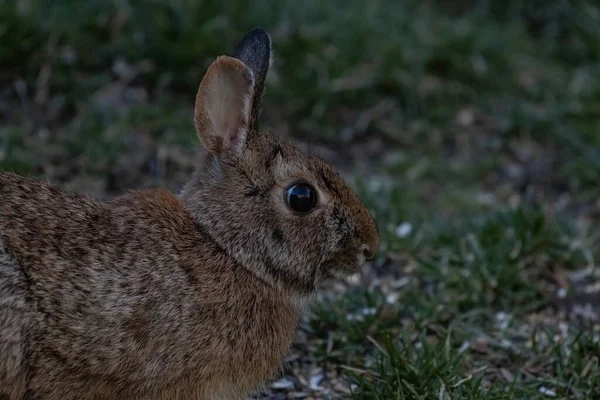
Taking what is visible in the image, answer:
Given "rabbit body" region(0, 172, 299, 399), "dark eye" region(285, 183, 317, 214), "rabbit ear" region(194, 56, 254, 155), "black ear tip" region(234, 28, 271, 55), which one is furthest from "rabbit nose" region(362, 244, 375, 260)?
"black ear tip" region(234, 28, 271, 55)

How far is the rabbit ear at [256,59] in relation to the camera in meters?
5.01

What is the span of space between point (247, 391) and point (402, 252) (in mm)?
2386

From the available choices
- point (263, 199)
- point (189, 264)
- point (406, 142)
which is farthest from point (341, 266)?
point (406, 142)

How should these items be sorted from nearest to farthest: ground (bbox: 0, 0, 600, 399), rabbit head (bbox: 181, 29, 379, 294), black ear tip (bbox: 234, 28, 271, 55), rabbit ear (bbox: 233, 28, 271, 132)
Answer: rabbit head (bbox: 181, 29, 379, 294) < rabbit ear (bbox: 233, 28, 271, 132) < black ear tip (bbox: 234, 28, 271, 55) < ground (bbox: 0, 0, 600, 399)

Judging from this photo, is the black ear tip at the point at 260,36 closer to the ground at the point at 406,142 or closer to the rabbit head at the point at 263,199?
the rabbit head at the point at 263,199

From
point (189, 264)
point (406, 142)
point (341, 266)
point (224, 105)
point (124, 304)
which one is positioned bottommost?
point (406, 142)

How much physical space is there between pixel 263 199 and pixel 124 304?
3.14 feet

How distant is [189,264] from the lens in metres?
4.69

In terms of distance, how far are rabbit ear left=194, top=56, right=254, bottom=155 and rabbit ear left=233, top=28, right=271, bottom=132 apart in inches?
1.9

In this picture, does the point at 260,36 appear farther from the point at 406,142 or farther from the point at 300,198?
the point at 406,142

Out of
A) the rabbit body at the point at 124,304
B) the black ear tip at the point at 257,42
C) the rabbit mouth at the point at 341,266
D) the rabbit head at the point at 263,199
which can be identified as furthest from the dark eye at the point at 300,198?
the black ear tip at the point at 257,42

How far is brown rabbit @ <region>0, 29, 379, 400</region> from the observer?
4191 mm

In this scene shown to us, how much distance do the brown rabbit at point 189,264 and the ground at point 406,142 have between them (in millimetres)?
714

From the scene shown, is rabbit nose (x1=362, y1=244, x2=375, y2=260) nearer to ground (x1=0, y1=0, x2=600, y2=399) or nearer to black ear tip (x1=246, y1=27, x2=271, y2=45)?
ground (x1=0, y1=0, x2=600, y2=399)
